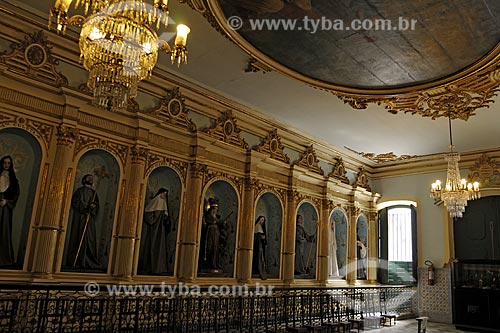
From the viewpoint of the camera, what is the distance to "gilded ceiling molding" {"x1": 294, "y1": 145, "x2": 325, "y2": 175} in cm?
1132

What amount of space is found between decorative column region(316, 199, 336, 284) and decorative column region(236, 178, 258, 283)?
9.36 ft

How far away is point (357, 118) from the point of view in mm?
9953

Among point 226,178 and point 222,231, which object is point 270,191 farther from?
point 222,231

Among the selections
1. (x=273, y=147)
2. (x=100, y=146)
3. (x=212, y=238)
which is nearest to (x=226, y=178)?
(x=212, y=238)

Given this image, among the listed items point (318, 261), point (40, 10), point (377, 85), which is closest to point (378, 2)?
point (377, 85)

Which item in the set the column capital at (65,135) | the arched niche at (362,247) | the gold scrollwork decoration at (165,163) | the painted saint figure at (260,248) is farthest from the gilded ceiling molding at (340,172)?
the column capital at (65,135)

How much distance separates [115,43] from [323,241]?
8.95 m

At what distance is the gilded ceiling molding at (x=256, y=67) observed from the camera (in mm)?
7405

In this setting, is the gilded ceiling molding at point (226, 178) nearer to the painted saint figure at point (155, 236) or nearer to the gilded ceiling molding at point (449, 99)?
the painted saint figure at point (155, 236)

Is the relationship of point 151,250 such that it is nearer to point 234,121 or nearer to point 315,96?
point 234,121

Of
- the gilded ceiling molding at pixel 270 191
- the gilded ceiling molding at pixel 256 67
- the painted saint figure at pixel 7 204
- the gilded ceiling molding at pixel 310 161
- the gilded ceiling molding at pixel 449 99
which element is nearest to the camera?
the painted saint figure at pixel 7 204

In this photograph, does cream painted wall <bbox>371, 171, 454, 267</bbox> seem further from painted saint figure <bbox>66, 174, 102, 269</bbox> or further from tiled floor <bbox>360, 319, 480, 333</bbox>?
painted saint figure <bbox>66, 174, 102, 269</bbox>

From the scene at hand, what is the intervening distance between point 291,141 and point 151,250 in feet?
16.4

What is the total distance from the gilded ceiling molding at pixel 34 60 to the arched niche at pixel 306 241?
683 centimetres
